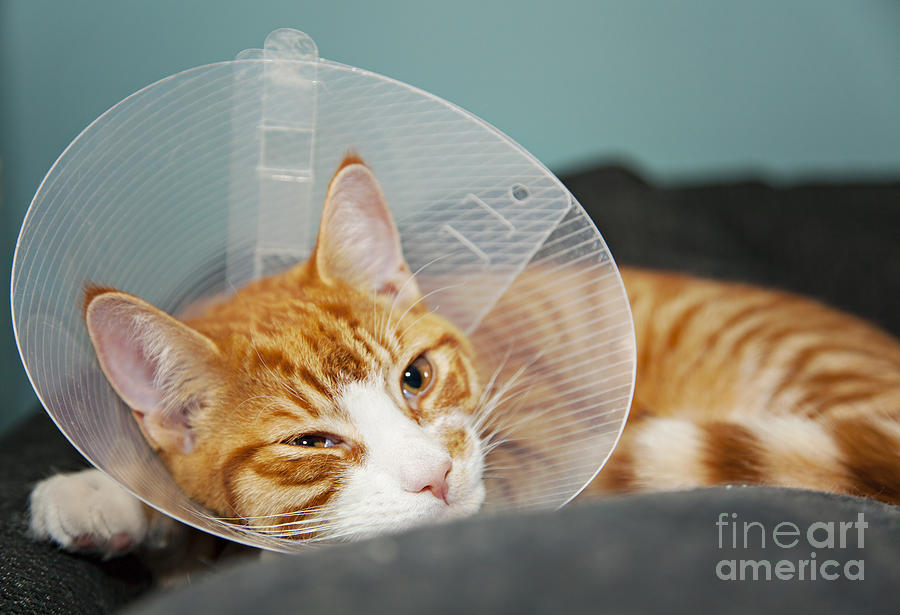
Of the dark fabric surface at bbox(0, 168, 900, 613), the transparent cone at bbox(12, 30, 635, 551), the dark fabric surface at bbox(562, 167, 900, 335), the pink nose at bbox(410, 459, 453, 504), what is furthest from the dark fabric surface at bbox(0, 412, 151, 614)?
the dark fabric surface at bbox(562, 167, 900, 335)

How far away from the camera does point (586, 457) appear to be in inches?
36.9

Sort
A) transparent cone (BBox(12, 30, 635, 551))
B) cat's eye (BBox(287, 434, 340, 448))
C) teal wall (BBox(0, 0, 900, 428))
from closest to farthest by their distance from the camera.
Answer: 1. transparent cone (BBox(12, 30, 635, 551))
2. cat's eye (BBox(287, 434, 340, 448))
3. teal wall (BBox(0, 0, 900, 428))

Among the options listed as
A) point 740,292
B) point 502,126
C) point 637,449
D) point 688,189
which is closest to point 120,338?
point 637,449

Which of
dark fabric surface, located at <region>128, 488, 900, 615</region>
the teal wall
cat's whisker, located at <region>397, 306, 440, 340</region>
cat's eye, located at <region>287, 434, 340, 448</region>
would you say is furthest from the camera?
the teal wall

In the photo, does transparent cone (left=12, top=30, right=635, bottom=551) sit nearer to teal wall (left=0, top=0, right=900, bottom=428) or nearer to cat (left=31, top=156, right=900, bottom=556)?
cat (left=31, top=156, right=900, bottom=556)

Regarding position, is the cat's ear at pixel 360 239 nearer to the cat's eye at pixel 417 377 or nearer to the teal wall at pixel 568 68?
the cat's eye at pixel 417 377

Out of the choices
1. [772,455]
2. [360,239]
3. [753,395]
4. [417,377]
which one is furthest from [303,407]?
[753,395]

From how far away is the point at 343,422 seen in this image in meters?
0.88

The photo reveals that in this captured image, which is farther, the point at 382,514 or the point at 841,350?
the point at 841,350

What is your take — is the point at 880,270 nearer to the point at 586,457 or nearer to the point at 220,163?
the point at 586,457

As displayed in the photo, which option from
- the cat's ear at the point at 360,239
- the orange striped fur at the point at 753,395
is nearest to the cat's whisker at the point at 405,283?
the cat's ear at the point at 360,239

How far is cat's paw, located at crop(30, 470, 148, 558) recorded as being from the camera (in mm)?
959

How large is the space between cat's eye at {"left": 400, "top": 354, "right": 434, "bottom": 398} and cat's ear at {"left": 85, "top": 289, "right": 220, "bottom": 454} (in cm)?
26

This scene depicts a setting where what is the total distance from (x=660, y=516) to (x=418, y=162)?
668mm
